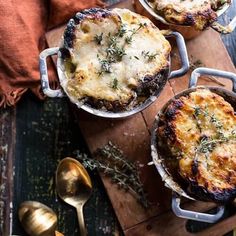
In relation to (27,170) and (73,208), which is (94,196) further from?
(27,170)

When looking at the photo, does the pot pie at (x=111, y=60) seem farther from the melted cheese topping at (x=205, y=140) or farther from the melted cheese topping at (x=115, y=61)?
the melted cheese topping at (x=205, y=140)

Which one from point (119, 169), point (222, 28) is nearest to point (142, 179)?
point (119, 169)

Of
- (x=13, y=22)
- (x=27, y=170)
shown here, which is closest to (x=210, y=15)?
(x=13, y=22)

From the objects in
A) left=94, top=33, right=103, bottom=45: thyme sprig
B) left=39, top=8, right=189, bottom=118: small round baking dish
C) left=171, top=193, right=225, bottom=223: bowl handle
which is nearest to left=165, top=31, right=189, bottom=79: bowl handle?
left=39, top=8, right=189, bottom=118: small round baking dish

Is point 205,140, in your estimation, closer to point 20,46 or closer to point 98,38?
point 98,38

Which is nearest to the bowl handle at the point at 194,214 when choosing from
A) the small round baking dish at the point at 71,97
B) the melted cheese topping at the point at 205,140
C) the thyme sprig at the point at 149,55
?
the melted cheese topping at the point at 205,140

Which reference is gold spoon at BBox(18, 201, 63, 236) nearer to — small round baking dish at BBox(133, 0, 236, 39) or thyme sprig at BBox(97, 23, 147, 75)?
thyme sprig at BBox(97, 23, 147, 75)
